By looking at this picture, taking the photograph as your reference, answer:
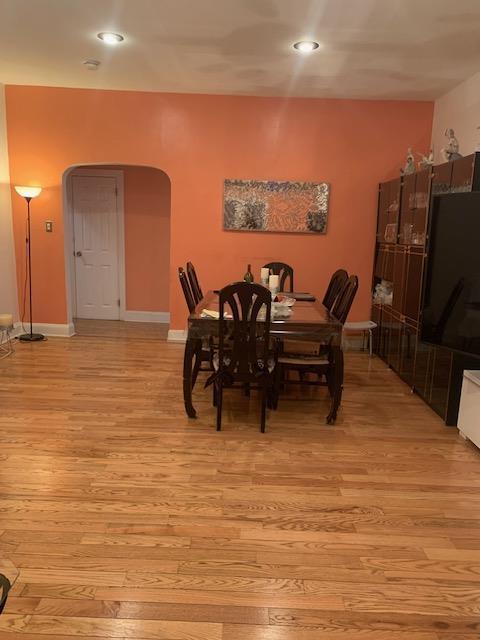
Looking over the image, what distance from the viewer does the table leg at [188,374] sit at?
3283 mm

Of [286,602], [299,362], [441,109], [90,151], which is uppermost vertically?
[441,109]

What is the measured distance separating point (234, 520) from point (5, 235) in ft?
14.8

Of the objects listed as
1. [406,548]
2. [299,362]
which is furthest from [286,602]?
[299,362]

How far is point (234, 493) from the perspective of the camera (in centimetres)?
251

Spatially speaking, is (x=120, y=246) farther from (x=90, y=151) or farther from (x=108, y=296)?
(x=90, y=151)

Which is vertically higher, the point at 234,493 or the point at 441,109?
the point at 441,109

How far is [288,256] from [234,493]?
3.45m

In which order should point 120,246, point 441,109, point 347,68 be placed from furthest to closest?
point 120,246
point 441,109
point 347,68

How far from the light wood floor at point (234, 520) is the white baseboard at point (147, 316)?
2962mm

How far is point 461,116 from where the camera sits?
448 cm

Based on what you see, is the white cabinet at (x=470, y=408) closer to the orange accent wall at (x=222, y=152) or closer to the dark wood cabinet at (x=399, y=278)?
the dark wood cabinet at (x=399, y=278)

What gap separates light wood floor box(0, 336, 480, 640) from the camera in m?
1.72

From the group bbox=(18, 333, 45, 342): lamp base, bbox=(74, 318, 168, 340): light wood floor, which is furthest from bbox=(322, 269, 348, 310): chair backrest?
bbox=(18, 333, 45, 342): lamp base

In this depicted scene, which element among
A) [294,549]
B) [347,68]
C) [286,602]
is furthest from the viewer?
[347,68]
